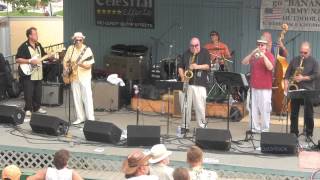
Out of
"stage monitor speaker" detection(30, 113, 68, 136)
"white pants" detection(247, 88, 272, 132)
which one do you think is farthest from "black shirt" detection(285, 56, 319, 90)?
"stage monitor speaker" detection(30, 113, 68, 136)

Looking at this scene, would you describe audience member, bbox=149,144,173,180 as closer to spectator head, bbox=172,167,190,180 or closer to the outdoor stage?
spectator head, bbox=172,167,190,180

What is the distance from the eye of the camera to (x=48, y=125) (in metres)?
10.1

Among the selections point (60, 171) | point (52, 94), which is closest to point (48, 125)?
point (52, 94)

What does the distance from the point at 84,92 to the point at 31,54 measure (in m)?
1.37

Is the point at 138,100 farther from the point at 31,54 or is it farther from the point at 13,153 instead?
the point at 13,153

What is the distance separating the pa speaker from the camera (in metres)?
9.48

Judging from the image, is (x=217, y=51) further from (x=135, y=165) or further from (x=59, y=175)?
(x=135, y=165)

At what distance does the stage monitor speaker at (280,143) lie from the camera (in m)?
8.80

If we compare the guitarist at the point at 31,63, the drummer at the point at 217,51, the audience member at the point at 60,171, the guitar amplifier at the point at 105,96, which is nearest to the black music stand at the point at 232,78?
the drummer at the point at 217,51

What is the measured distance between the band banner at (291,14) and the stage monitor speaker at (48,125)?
5694 mm

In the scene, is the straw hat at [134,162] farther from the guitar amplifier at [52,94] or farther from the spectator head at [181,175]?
the guitar amplifier at [52,94]

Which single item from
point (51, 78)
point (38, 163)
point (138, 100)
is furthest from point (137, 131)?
point (51, 78)

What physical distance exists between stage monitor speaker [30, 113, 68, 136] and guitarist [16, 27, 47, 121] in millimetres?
1361

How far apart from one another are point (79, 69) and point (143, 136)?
7.23 feet
